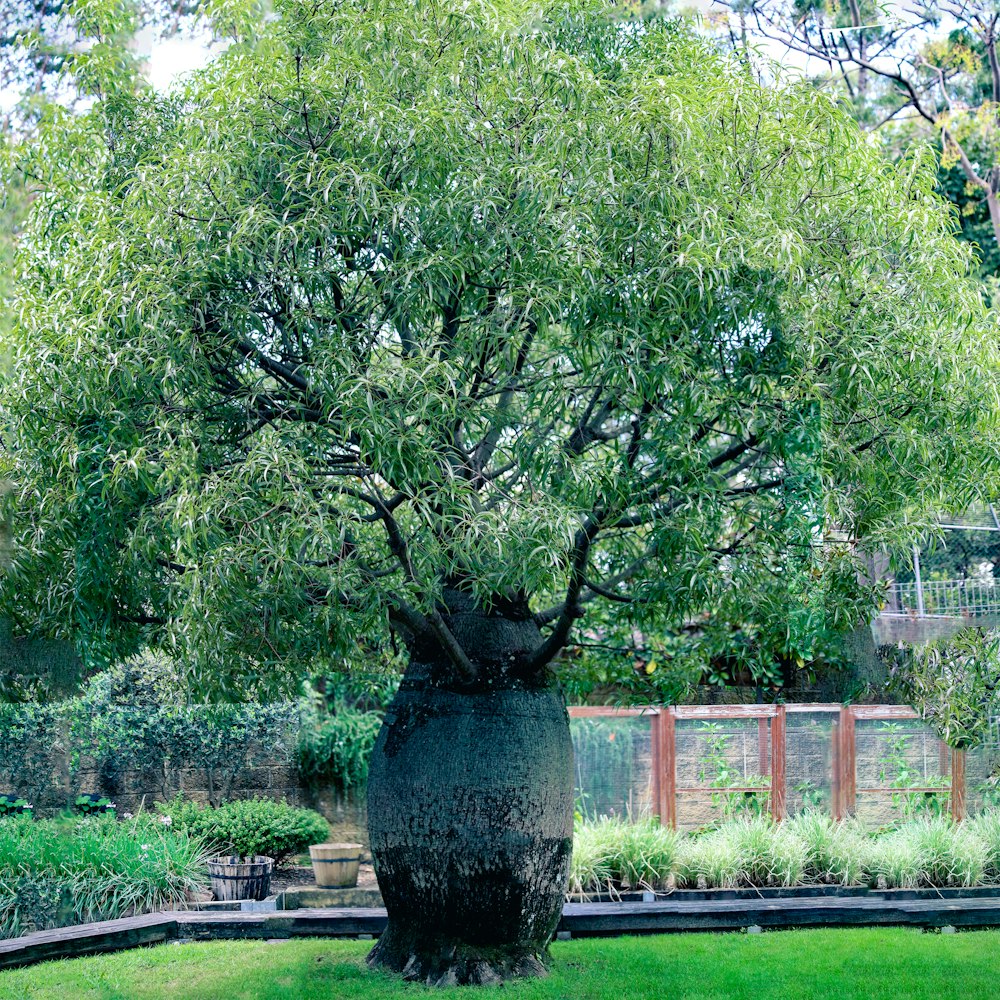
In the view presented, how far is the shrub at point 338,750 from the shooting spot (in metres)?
13.2

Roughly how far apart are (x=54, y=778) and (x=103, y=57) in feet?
24.5

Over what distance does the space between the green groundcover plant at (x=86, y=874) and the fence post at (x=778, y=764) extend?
17.3ft

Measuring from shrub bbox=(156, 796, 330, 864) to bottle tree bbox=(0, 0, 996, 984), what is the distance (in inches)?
164

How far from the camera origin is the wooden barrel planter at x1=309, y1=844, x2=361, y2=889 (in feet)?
31.3

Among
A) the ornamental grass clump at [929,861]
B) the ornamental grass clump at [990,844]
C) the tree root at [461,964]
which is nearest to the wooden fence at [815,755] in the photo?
the ornamental grass clump at [990,844]

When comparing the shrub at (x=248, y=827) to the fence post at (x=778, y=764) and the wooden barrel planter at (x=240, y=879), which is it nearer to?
the wooden barrel planter at (x=240, y=879)

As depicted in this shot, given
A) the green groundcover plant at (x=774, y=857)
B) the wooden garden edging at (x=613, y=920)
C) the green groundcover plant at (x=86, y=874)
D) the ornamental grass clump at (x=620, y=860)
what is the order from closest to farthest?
the wooden garden edging at (x=613, y=920)
the green groundcover plant at (x=86, y=874)
the ornamental grass clump at (x=620, y=860)
the green groundcover plant at (x=774, y=857)

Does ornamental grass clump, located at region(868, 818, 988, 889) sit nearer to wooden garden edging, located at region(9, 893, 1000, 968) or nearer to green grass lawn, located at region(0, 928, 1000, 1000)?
wooden garden edging, located at region(9, 893, 1000, 968)

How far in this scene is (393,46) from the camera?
5672 mm

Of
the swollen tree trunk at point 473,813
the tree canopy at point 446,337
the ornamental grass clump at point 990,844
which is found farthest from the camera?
the ornamental grass clump at point 990,844

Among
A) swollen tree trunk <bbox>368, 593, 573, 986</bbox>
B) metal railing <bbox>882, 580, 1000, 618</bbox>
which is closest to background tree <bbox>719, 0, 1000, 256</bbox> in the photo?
metal railing <bbox>882, 580, 1000, 618</bbox>

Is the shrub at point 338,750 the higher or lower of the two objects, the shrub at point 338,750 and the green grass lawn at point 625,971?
the higher

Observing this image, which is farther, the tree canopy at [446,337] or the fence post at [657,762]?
the fence post at [657,762]

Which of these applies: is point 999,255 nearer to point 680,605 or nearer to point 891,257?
point 891,257
